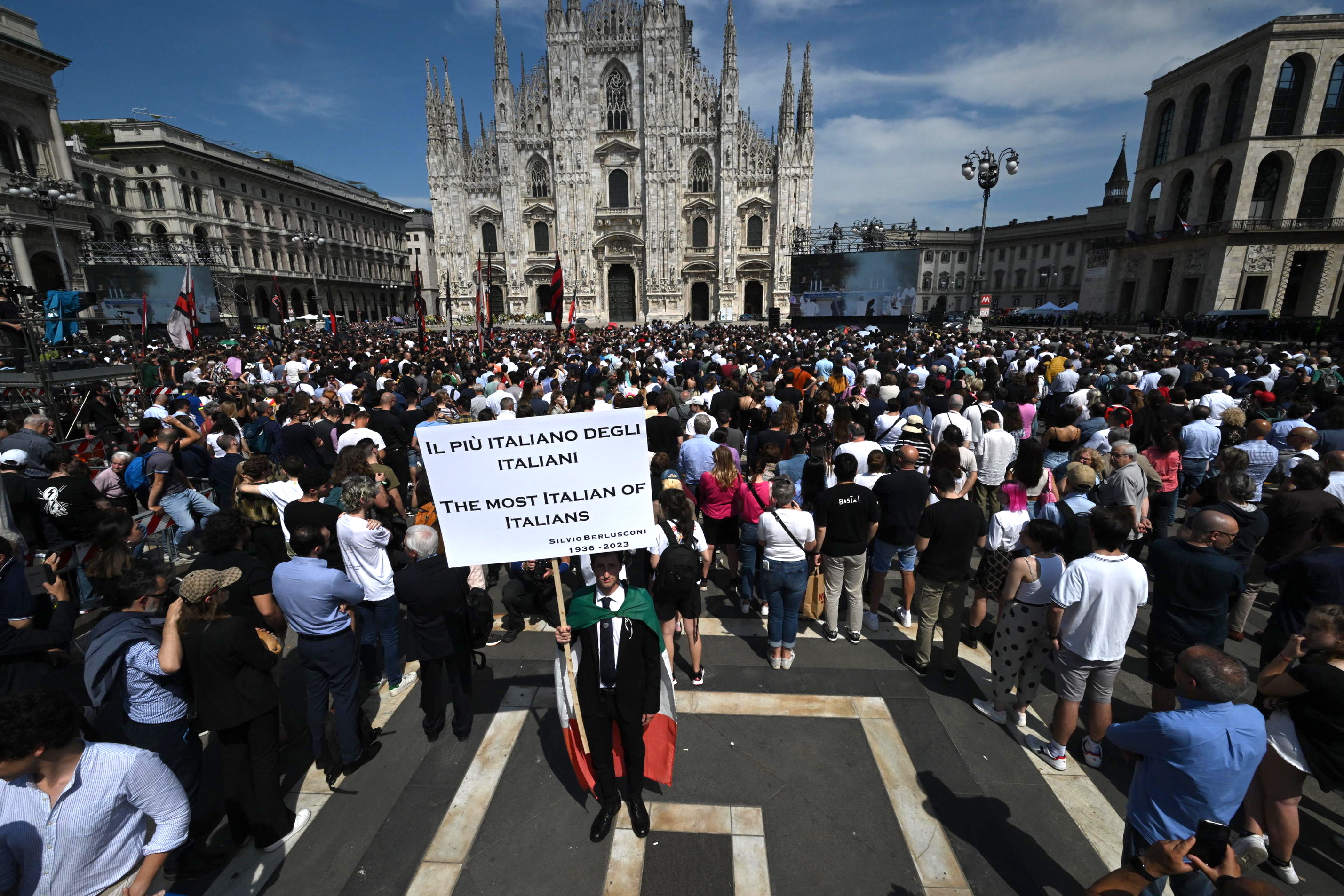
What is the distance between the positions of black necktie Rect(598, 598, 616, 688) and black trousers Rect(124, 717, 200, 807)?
6.65ft

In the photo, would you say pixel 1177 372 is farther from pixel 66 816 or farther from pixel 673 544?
pixel 66 816

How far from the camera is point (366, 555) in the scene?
3971mm

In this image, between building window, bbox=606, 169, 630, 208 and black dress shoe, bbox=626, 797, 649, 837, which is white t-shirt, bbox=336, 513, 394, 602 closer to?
black dress shoe, bbox=626, 797, 649, 837

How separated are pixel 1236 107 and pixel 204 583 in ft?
151

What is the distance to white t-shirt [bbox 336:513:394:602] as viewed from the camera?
12.8 ft

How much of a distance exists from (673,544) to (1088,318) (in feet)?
135

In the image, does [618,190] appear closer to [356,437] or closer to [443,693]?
[356,437]

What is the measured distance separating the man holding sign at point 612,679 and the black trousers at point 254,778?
5.04 feet

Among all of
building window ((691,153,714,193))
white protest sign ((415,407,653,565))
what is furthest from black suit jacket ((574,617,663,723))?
building window ((691,153,714,193))

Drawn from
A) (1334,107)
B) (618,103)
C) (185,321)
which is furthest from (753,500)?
(618,103)

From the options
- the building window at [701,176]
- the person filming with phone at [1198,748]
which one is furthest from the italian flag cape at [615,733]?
the building window at [701,176]

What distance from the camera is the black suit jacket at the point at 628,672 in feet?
9.96

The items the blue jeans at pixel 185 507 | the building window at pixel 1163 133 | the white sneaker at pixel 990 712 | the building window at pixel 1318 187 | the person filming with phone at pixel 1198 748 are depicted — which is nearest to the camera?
the person filming with phone at pixel 1198 748

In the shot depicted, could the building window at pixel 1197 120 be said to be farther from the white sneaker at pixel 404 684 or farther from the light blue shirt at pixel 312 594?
the light blue shirt at pixel 312 594
